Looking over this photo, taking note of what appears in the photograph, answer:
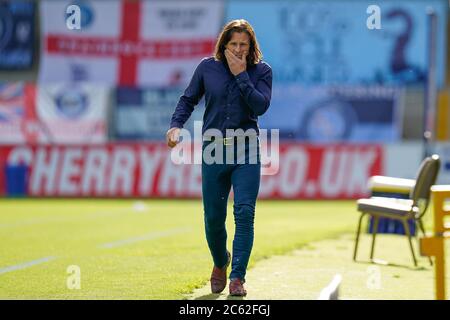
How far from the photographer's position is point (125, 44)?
1315 inches

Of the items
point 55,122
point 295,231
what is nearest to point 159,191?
point 55,122

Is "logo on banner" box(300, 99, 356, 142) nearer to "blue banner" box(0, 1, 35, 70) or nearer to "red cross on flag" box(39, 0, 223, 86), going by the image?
"red cross on flag" box(39, 0, 223, 86)

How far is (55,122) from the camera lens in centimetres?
3195

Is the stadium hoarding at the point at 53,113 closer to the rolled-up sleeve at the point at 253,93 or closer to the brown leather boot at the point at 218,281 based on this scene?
the brown leather boot at the point at 218,281

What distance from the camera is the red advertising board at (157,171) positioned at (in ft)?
89.1

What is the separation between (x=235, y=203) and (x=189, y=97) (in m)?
1.00

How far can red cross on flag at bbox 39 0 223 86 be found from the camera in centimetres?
3309

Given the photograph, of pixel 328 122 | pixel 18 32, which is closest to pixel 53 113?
pixel 18 32

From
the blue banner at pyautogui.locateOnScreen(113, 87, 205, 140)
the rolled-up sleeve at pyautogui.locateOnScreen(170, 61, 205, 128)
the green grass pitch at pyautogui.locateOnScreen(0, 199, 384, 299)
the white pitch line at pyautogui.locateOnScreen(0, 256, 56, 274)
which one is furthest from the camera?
the blue banner at pyautogui.locateOnScreen(113, 87, 205, 140)

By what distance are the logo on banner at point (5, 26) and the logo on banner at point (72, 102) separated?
10.7 feet

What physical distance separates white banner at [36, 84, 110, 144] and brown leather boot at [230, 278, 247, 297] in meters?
23.6

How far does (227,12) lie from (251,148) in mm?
24511

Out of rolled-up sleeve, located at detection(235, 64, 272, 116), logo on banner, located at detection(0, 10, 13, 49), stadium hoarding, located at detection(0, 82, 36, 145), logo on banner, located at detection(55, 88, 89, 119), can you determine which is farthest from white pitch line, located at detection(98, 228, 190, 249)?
logo on banner, located at detection(0, 10, 13, 49)

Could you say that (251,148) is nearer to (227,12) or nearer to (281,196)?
(281,196)
